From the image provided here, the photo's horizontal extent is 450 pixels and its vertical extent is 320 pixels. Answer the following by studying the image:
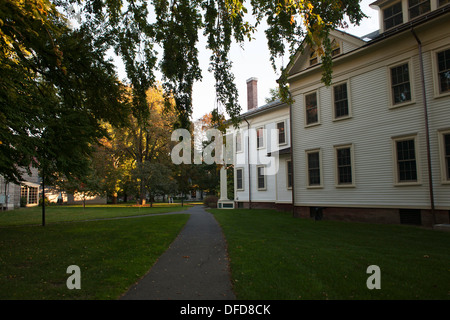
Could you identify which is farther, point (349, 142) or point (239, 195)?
point (239, 195)

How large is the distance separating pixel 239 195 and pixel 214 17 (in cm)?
2198

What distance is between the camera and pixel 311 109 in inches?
672

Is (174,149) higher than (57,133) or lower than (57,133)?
higher

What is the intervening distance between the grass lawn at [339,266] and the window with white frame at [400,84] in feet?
19.8

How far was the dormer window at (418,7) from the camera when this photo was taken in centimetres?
1306

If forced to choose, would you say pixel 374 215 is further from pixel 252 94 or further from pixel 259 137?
pixel 252 94

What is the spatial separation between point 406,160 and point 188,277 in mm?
11504

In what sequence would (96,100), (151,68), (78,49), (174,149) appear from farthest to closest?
(174,149)
(96,100)
(78,49)
(151,68)

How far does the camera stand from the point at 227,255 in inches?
290

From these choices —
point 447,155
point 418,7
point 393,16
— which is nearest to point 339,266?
point 447,155

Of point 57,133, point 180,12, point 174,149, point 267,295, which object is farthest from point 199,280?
point 174,149

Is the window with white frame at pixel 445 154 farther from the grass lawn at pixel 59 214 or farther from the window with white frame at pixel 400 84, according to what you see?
the grass lawn at pixel 59 214

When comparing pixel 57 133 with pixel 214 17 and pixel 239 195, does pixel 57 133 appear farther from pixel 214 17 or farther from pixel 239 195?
pixel 239 195

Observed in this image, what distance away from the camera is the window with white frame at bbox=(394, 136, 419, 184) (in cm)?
1275
